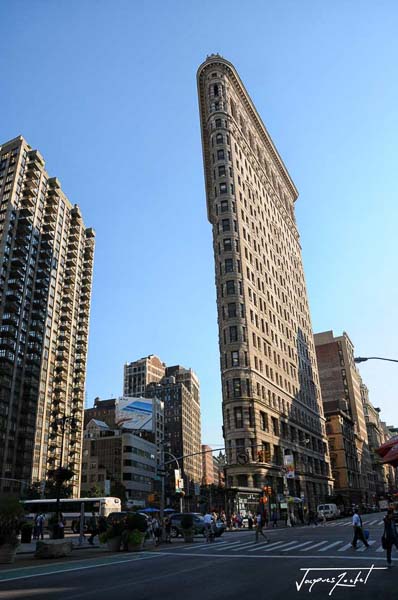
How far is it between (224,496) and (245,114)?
72.1m

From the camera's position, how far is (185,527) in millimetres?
32531

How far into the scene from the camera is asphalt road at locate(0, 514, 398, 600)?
10.6 metres

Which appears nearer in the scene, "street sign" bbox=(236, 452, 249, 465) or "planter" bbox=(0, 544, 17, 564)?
"planter" bbox=(0, 544, 17, 564)

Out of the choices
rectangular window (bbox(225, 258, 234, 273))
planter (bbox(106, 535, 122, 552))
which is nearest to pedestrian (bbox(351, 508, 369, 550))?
planter (bbox(106, 535, 122, 552))

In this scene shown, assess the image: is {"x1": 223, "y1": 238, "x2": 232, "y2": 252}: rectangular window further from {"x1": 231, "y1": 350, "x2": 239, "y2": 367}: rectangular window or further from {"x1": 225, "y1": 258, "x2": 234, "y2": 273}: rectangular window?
{"x1": 231, "y1": 350, "x2": 239, "y2": 367}: rectangular window

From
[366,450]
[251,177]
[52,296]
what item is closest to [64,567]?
[251,177]

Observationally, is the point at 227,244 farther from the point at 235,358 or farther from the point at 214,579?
the point at 214,579

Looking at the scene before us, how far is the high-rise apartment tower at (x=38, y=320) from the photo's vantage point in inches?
3553

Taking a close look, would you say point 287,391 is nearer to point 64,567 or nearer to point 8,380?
point 8,380

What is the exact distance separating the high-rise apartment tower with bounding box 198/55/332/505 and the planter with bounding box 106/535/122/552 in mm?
23538

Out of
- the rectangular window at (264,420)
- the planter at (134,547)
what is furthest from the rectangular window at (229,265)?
the planter at (134,547)

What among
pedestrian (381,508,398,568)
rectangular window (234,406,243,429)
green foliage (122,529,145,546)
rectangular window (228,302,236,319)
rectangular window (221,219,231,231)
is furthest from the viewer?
rectangular window (221,219,231,231)

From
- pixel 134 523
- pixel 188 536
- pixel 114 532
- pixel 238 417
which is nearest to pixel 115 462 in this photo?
pixel 238 417

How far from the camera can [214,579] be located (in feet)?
42.0
